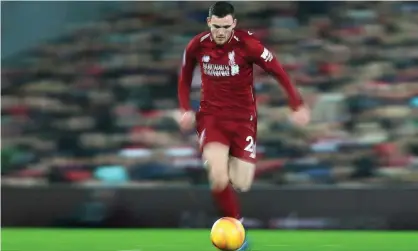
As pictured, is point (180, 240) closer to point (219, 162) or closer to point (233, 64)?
point (219, 162)

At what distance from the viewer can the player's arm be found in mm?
6465

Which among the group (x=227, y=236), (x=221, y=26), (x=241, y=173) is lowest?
(x=227, y=236)

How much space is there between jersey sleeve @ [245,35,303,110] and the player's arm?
39 cm

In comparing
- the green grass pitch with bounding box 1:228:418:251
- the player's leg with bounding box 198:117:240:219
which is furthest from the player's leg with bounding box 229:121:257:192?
the green grass pitch with bounding box 1:228:418:251

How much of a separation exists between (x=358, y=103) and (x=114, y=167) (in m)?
2.74

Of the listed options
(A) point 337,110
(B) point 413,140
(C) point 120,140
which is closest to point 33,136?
(C) point 120,140

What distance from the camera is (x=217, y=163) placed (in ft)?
20.6

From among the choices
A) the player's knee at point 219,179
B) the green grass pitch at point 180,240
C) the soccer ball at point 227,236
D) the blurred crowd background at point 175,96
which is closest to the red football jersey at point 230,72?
the player's knee at point 219,179

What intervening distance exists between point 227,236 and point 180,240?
223cm

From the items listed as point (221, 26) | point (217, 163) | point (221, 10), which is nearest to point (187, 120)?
point (217, 163)

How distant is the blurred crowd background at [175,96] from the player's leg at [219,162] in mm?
3561

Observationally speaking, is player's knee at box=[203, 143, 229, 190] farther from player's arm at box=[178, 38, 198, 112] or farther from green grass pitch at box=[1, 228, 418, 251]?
green grass pitch at box=[1, 228, 418, 251]

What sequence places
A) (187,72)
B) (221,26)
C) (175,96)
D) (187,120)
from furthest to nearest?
(175,96), (187,72), (187,120), (221,26)

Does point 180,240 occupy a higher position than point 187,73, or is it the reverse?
point 187,73
